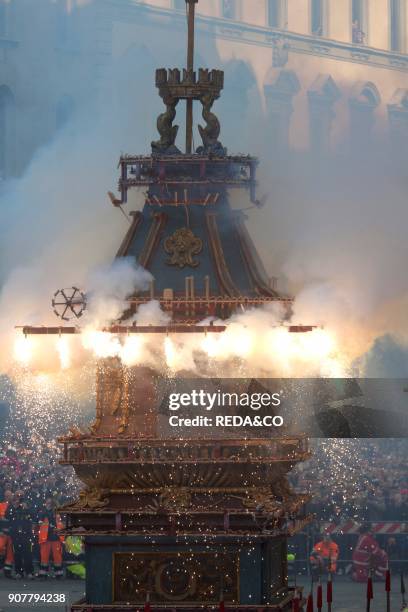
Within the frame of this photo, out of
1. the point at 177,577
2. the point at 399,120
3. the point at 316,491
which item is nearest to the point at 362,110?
the point at 399,120

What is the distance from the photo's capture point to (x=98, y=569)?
110 feet

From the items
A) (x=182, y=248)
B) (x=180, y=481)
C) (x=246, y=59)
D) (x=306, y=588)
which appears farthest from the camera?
(x=246, y=59)

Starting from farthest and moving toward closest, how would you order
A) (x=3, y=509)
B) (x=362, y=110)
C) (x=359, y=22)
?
(x=359, y=22) < (x=362, y=110) < (x=3, y=509)

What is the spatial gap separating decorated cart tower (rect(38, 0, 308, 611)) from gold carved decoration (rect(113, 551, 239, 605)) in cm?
2

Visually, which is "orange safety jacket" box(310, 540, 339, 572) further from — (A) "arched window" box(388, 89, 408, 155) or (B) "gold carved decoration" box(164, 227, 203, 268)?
(B) "gold carved decoration" box(164, 227, 203, 268)

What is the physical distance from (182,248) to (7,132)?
18.5 m

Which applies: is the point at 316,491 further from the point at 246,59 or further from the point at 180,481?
the point at 180,481

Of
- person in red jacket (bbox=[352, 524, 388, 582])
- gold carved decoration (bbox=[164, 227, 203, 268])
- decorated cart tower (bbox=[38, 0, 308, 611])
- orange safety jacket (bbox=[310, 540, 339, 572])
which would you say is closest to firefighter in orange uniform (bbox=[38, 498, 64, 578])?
orange safety jacket (bbox=[310, 540, 339, 572])

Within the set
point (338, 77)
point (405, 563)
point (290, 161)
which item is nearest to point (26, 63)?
point (338, 77)

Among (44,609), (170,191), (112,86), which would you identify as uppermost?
(112,86)

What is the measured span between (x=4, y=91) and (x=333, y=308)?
2143 centimetres

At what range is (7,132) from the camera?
2076 inches

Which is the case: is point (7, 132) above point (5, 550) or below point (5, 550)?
above

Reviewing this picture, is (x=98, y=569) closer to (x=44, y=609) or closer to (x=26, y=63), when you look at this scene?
(x=44, y=609)
